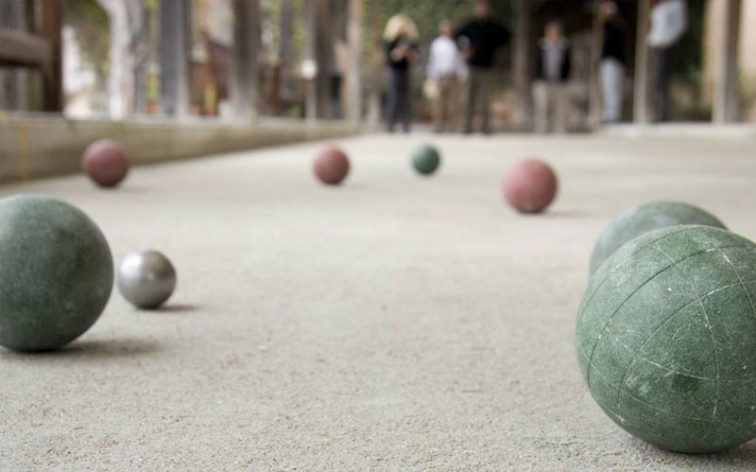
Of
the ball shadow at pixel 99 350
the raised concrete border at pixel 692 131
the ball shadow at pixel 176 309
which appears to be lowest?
the ball shadow at pixel 99 350

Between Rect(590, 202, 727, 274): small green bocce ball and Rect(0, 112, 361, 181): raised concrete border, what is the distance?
5.29m

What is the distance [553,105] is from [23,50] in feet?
47.8

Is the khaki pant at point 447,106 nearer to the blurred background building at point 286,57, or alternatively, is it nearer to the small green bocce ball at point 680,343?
the blurred background building at point 286,57

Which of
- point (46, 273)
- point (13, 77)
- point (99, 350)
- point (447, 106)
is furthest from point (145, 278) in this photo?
point (447, 106)

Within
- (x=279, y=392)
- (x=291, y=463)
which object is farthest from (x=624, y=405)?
(x=279, y=392)

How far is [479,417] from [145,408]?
778 millimetres

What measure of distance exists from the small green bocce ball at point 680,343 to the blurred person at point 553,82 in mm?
17482

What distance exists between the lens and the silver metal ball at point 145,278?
3104 millimetres

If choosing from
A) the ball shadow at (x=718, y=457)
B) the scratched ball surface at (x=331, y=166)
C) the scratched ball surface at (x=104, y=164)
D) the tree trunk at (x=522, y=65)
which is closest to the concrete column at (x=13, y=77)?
the scratched ball surface at (x=104, y=164)

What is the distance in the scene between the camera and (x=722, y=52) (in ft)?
52.9

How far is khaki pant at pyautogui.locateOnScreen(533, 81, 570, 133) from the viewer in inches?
790

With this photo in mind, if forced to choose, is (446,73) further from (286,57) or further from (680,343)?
(680,343)

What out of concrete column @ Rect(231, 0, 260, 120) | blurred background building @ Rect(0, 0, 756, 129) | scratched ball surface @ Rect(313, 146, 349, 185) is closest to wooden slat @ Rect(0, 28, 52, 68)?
blurred background building @ Rect(0, 0, 756, 129)

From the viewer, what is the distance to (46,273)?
242cm
